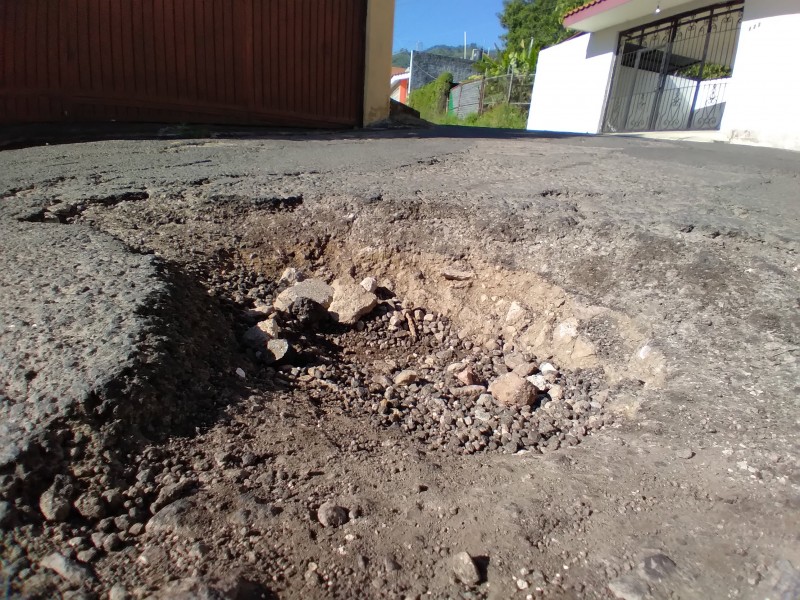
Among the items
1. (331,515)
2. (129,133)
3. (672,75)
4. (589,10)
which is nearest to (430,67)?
(672,75)

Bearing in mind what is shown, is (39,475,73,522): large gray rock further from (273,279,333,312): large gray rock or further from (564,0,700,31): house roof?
(564,0,700,31): house roof

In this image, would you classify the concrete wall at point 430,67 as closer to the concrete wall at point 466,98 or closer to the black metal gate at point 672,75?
the concrete wall at point 466,98

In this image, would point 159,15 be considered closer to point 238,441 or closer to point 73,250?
point 73,250

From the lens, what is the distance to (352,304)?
94.7 inches

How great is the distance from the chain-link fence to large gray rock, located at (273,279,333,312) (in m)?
16.9

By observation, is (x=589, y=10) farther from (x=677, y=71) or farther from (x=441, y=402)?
(x=441, y=402)

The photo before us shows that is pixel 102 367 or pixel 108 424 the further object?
pixel 102 367

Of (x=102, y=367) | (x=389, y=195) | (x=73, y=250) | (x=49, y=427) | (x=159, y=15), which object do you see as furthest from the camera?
(x=159, y=15)

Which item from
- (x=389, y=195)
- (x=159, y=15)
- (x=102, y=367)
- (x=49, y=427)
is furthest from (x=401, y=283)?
(x=159, y=15)

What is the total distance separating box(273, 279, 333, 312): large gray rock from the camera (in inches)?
91.0

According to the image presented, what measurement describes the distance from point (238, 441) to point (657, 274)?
1798mm

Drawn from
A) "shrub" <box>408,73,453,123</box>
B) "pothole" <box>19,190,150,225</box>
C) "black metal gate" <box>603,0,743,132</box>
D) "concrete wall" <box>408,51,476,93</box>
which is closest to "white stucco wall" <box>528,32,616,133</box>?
"black metal gate" <box>603,0,743,132</box>

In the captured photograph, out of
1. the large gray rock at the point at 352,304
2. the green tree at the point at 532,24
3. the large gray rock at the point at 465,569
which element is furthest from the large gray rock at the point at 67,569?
the green tree at the point at 532,24

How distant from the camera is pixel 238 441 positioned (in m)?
1.41
